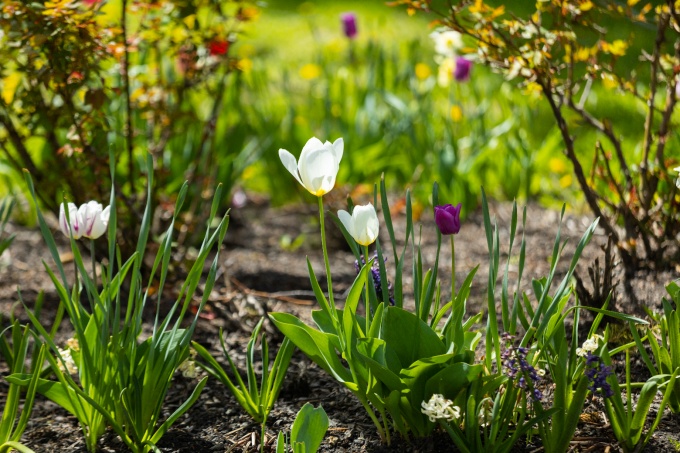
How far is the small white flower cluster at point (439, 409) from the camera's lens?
1.42 m

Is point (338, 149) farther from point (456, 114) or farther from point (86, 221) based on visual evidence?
point (456, 114)

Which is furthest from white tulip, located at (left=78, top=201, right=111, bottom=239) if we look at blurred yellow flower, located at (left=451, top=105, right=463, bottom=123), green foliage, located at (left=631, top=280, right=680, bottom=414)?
blurred yellow flower, located at (left=451, top=105, right=463, bottom=123)

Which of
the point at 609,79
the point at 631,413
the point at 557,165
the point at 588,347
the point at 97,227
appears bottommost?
the point at 557,165

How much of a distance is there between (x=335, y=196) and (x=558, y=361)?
1.97 m

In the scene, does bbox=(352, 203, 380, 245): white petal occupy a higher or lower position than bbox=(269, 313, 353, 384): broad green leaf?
higher

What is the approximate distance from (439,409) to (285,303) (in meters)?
1.23

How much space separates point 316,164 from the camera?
145 cm

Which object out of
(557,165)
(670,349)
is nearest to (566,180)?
(557,165)

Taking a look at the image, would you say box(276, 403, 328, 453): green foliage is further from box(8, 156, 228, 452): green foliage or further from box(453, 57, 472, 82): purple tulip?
box(453, 57, 472, 82): purple tulip

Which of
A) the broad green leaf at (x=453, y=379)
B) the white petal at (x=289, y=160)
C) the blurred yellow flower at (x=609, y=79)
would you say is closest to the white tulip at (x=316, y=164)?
the white petal at (x=289, y=160)

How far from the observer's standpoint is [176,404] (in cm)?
201

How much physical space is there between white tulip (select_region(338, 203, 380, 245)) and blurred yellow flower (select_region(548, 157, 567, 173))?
7.75 feet

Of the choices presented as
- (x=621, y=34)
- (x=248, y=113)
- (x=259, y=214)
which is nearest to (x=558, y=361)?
(x=259, y=214)

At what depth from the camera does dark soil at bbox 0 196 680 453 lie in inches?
67.9
